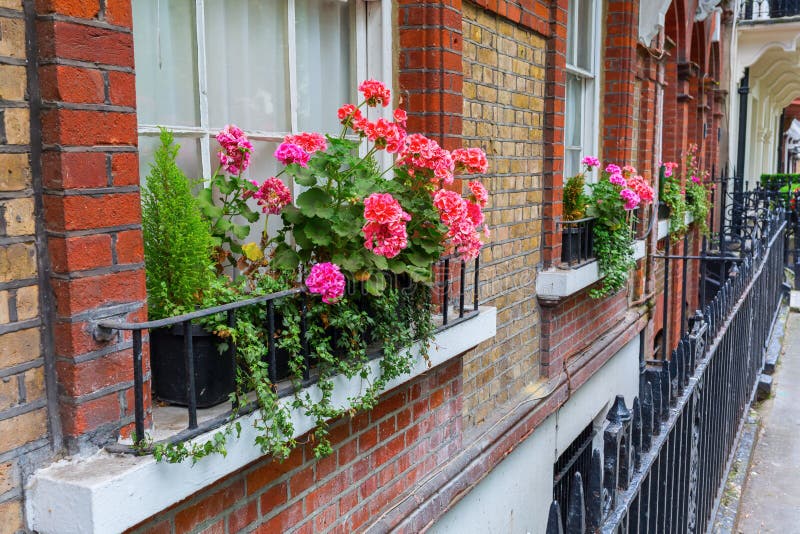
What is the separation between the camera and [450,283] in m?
3.37

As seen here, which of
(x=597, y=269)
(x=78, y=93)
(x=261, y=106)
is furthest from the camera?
(x=597, y=269)

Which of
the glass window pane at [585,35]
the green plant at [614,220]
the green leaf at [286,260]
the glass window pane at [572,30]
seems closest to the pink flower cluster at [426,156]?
the green leaf at [286,260]

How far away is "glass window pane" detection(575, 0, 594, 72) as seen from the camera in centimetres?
571

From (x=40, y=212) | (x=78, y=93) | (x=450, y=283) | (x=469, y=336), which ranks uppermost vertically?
(x=78, y=93)

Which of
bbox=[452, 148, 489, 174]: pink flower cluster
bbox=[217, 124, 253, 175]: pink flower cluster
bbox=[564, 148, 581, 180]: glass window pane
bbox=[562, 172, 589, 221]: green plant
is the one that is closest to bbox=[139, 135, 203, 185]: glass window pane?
bbox=[217, 124, 253, 175]: pink flower cluster

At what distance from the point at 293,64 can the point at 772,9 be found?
580 inches

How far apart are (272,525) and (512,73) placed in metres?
2.80

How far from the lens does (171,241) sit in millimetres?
2006

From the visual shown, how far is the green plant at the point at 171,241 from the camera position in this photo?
1.99m

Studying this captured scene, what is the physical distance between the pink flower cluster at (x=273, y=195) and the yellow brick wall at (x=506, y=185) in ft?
4.69

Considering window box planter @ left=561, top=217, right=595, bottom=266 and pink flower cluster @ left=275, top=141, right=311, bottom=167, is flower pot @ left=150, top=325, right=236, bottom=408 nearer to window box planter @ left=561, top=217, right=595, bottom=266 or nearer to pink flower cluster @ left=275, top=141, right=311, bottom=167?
pink flower cluster @ left=275, top=141, right=311, bottom=167

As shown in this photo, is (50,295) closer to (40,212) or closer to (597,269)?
(40,212)

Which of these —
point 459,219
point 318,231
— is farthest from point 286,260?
point 459,219

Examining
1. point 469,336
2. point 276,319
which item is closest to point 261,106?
point 276,319
